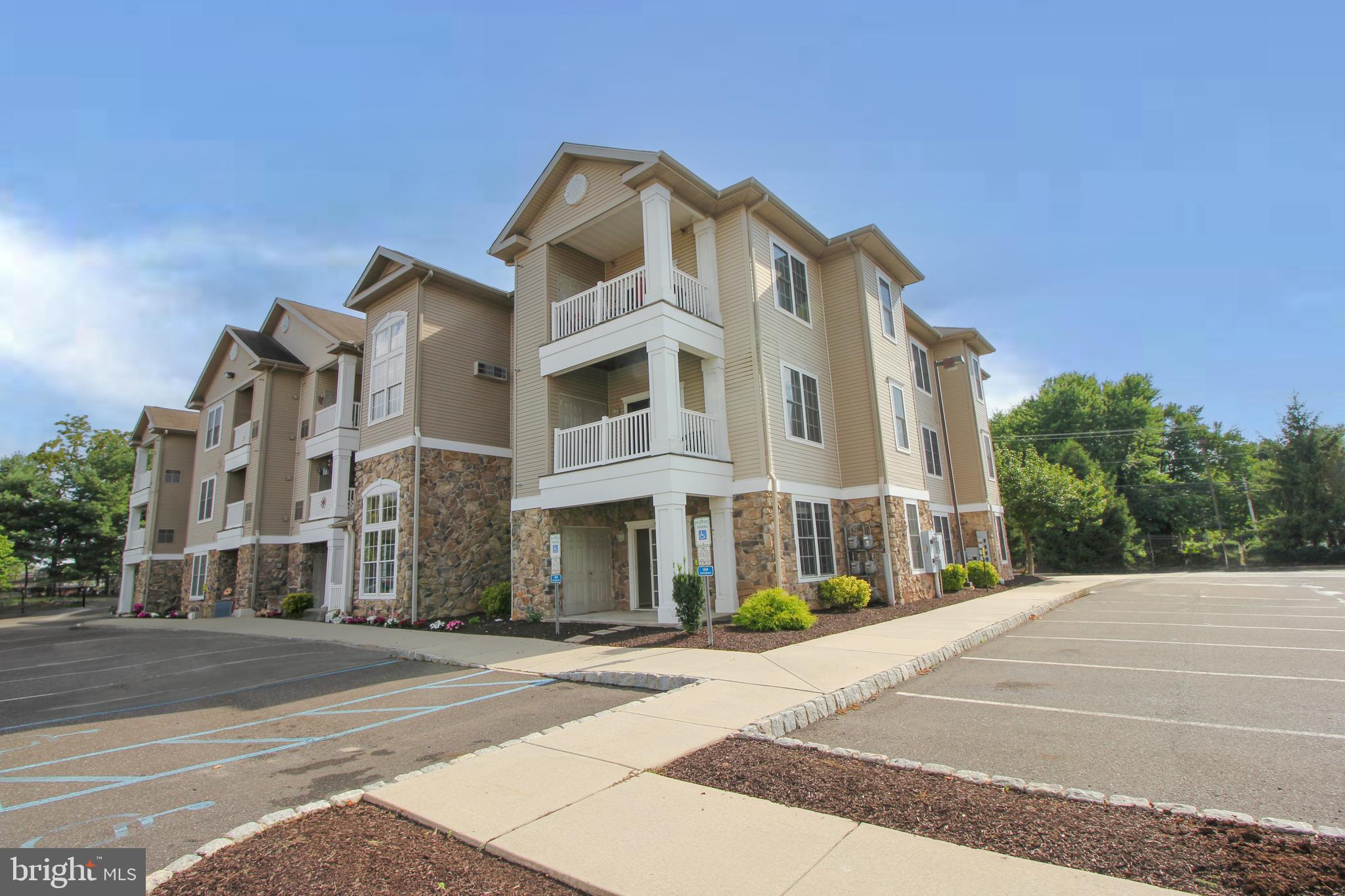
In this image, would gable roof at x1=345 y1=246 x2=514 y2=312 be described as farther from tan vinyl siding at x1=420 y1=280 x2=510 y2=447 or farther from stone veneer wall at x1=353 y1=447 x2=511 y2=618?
stone veneer wall at x1=353 y1=447 x2=511 y2=618

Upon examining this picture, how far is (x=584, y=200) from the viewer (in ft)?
51.3

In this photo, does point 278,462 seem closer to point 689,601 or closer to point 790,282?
point 689,601

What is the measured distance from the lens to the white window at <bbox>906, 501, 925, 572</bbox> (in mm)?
16919

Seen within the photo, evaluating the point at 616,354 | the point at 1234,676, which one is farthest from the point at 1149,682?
the point at 616,354

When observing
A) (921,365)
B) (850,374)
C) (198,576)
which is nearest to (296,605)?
(198,576)

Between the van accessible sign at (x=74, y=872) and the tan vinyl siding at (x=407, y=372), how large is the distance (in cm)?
1404

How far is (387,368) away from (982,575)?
19900 millimetres

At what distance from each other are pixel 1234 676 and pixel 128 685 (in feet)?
53.8

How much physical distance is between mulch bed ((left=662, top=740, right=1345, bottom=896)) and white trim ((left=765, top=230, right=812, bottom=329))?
12.0 meters

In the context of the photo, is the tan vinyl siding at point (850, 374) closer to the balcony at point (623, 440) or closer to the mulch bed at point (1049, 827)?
the balcony at point (623, 440)

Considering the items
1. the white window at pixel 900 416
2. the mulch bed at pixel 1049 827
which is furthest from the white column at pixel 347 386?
the mulch bed at pixel 1049 827

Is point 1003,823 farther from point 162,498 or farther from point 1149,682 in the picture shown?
point 162,498

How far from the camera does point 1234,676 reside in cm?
752

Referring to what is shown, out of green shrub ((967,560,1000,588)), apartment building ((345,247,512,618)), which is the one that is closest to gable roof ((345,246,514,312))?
apartment building ((345,247,512,618))
